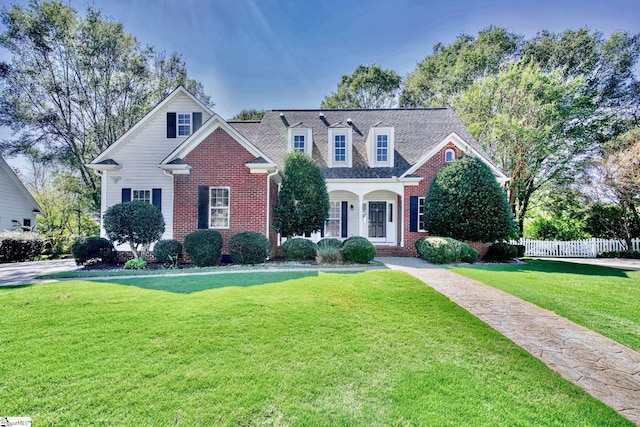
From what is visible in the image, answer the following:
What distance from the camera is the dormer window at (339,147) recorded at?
16281mm

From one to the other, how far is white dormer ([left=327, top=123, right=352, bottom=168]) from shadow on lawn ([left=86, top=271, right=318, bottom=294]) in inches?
344

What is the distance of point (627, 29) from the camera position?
2120 centimetres

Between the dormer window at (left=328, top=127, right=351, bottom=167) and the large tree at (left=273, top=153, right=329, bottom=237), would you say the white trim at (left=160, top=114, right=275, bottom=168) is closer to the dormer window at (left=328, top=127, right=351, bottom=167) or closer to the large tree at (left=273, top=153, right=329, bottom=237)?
the large tree at (left=273, top=153, right=329, bottom=237)

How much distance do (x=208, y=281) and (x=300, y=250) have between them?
462 centimetres

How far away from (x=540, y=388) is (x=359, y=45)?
1686cm

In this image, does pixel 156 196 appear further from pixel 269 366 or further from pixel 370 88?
pixel 370 88

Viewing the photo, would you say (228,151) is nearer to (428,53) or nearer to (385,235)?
(385,235)

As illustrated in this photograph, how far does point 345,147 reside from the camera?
1639 cm

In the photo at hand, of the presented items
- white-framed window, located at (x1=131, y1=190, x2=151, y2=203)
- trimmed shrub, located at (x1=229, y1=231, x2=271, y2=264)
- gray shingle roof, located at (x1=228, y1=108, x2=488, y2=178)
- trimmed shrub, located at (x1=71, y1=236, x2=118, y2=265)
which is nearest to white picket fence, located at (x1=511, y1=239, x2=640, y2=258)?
gray shingle roof, located at (x1=228, y1=108, x2=488, y2=178)

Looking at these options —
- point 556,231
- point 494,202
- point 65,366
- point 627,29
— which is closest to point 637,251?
point 556,231

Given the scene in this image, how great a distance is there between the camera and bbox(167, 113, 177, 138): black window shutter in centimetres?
1410

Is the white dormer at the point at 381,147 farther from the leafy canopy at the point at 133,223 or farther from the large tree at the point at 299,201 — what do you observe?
the leafy canopy at the point at 133,223

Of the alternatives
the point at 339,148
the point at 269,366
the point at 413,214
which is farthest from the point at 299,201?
the point at 269,366

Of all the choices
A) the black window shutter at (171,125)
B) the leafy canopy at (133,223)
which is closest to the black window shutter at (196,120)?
the black window shutter at (171,125)
